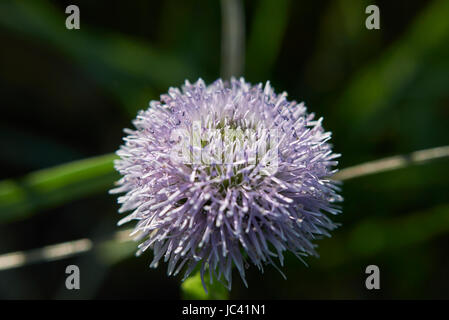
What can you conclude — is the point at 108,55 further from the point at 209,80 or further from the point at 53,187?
the point at 53,187

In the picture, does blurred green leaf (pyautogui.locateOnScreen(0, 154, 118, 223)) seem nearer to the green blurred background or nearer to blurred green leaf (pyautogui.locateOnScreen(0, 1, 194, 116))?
the green blurred background

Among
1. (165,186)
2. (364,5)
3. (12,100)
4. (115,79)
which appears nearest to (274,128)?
(165,186)

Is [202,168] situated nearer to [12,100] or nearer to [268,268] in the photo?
[268,268]

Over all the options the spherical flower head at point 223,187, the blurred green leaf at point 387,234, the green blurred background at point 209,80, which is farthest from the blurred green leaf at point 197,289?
the blurred green leaf at point 387,234

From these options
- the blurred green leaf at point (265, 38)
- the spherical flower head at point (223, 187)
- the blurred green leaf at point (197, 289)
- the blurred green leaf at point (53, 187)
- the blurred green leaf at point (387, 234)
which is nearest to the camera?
the spherical flower head at point (223, 187)

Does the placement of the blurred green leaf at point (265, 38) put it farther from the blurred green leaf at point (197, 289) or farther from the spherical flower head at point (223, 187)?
the blurred green leaf at point (197, 289)

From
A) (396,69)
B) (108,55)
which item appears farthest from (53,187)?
(396,69)
